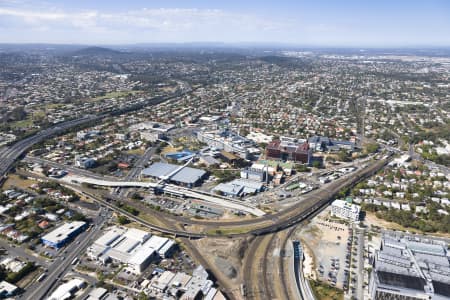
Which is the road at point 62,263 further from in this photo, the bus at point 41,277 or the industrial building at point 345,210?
the industrial building at point 345,210

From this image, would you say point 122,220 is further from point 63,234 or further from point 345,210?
point 345,210

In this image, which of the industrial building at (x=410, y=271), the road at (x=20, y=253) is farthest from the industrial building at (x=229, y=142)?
the road at (x=20, y=253)

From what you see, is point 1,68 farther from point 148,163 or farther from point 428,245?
point 428,245

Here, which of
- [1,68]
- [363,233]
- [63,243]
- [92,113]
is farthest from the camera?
[1,68]

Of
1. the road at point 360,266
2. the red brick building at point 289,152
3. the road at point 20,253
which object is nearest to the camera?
the road at point 360,266

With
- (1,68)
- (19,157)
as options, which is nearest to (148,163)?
(19,157)

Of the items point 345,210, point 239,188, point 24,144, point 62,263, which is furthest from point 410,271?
point 24,144

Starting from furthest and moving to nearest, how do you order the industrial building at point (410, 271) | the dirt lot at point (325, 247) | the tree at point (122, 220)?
the tree at point (122, 220) → the dirt lot at point (325, 247) → the industrial building at point (410, 271)
